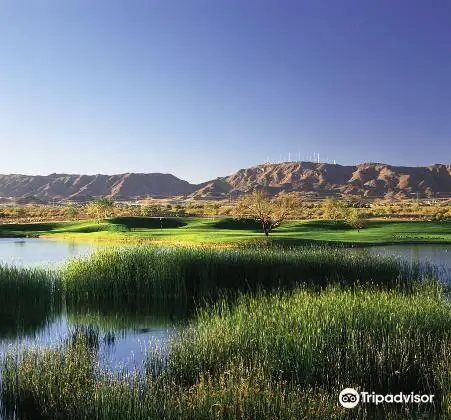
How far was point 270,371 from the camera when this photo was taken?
407 inches

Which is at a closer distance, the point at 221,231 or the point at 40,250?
the point at 40,250

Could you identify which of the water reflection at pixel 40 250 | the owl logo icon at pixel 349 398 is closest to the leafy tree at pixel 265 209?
the water reflection at pixel 40 250

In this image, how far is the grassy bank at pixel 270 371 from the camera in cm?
846

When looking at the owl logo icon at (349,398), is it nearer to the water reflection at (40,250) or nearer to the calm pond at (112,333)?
the calm pond at (112,333)

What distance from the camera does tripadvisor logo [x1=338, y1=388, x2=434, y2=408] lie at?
9405 mm

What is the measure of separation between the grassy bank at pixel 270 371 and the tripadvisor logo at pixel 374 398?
0.13 m

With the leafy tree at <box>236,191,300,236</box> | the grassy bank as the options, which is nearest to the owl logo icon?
the grassy bank

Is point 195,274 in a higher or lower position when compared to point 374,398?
higher

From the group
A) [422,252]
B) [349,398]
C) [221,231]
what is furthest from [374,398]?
[221,231]

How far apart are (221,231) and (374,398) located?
145 ft

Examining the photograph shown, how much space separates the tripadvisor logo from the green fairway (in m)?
31.8

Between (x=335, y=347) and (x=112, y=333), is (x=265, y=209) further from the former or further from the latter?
(x=335, y=347)

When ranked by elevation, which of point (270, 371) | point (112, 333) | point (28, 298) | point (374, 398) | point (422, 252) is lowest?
point (422, 252)

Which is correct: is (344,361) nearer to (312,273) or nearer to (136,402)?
(136,402)
